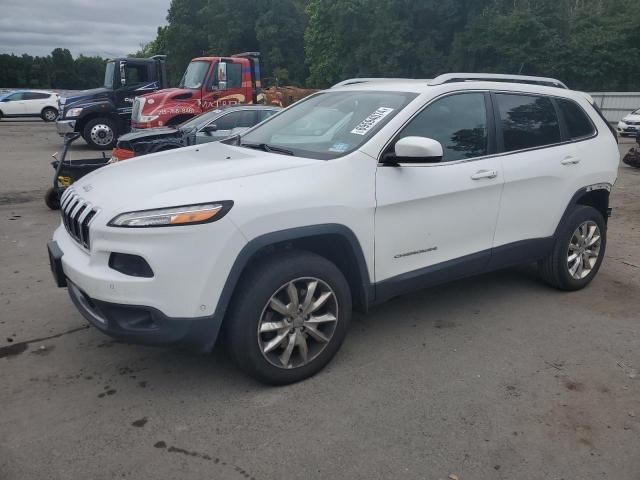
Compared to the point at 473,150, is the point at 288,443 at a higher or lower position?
lower

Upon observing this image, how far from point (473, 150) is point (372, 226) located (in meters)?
1.11

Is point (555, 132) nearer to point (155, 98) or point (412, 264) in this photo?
point (412, 264)

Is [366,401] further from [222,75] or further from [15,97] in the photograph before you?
[15,97]

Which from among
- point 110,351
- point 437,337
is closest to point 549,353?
point 437,337

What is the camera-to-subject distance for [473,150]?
13.4 feet

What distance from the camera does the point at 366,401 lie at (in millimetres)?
3266

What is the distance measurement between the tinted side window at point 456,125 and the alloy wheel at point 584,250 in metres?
1.40

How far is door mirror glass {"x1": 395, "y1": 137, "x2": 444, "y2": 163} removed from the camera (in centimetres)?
340

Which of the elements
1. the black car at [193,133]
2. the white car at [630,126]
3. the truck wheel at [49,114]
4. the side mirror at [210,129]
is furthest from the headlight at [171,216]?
the truck wheel at [49,114]

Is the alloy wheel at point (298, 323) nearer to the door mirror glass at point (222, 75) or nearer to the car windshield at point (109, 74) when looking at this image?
the door mirror glass at point (222, 75)

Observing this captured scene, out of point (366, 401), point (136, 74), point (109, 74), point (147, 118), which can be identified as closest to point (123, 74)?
point (136, 74)

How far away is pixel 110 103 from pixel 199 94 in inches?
144

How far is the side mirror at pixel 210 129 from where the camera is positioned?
30.4 ft

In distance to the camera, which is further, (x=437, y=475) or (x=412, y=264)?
(x=412, y=264)
